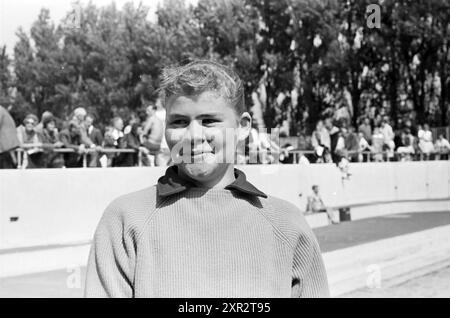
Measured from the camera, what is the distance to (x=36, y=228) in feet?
29.0

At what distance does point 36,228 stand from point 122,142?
96.5 inches

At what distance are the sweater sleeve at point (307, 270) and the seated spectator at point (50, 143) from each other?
8130 millimetres

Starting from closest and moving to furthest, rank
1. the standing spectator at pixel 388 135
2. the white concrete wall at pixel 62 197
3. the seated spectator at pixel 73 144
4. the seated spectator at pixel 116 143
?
the white concrete wall at pixel 62 197 < the seated spectator at pixel 73 144 < the seated spectator at pixel 116 143 < the standing spectator at pixel 388 135

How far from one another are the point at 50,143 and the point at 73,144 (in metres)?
0.36

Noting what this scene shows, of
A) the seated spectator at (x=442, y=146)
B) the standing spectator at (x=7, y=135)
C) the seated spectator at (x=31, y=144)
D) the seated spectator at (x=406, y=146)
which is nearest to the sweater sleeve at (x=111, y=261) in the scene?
the standing spectator at (x=7, y=135)

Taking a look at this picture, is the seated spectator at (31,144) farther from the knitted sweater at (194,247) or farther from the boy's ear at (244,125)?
the knitted sweater at (194,247)

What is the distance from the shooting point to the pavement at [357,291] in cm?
653

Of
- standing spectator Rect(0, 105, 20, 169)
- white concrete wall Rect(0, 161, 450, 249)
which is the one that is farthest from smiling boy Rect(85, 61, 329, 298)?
white concrete wall Rect(0, 161, 450, 249)

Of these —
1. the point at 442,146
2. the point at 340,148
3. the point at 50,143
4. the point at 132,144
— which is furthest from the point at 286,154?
the point at 50,143

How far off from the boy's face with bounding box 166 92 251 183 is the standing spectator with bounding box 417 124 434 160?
13.0 metres

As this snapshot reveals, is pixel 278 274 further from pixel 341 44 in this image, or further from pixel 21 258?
pixel 341 44
